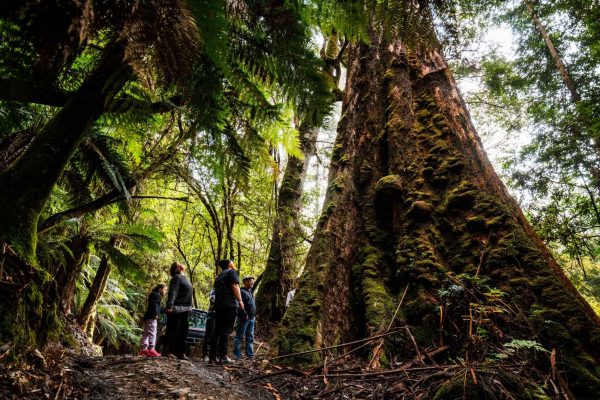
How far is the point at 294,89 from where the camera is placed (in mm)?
1426

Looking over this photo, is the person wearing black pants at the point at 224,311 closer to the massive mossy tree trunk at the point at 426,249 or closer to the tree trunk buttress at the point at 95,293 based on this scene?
the massive mossy tree trunk at the point at 426,249

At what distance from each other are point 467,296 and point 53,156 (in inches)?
116

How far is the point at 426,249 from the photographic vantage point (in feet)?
10.6

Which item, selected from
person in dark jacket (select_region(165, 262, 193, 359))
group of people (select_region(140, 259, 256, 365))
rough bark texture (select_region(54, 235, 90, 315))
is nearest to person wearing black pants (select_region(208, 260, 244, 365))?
group of people (select_region(140, 259, 256, 365))

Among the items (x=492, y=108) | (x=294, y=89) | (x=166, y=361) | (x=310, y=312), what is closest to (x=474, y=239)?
(x=310, y=312)

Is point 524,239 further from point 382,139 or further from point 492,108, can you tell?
point 492,108

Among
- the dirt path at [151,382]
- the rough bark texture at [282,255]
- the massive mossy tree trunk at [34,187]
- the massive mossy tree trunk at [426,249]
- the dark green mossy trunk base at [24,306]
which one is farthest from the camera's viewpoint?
the rough bark texture at [282,255]

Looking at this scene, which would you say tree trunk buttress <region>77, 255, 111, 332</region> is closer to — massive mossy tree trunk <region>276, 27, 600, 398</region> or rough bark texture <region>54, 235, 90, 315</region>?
rough bark texture <region>54, 235, 90, 315</region>

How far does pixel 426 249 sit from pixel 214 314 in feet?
11.5

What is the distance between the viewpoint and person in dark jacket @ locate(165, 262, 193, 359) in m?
5.40

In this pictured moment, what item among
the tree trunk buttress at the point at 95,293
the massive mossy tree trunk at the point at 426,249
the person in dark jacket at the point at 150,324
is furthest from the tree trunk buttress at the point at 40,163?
the tree trunk buttress at the point at 95,293

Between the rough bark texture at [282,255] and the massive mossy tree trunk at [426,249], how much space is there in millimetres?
3440

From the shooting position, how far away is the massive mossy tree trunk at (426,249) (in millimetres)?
2439

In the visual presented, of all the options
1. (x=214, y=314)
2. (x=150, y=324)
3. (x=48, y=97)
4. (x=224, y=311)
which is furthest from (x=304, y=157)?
(x=150, y=324)
